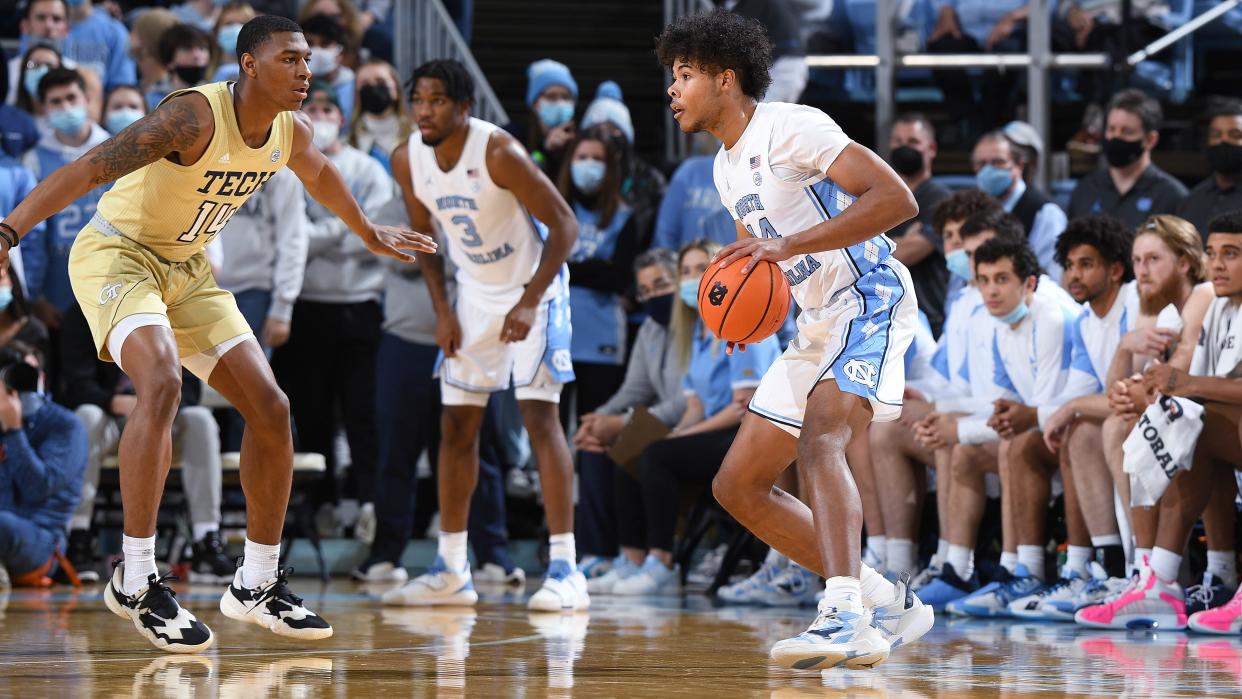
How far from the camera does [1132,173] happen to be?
7609mm

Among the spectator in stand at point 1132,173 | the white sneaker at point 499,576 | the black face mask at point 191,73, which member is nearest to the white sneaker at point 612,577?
the white sneaker at point 499,576

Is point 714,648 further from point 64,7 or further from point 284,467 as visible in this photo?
point 64,7

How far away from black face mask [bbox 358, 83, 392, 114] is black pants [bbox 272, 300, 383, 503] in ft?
4.16

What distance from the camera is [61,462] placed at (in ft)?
25.1

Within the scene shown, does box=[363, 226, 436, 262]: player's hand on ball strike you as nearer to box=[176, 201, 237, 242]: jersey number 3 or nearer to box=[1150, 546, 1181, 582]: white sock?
box=[176, 201, 237, 242]: jersey number 3

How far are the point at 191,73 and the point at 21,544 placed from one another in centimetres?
327

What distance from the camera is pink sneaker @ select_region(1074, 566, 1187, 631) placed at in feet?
18.4

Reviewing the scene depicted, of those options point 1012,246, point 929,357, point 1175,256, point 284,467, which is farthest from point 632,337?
point 284,467

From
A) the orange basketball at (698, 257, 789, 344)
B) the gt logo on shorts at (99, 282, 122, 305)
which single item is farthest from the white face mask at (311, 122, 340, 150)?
the orange basketball at (698, 257, 789, 344)

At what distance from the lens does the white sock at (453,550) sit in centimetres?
669

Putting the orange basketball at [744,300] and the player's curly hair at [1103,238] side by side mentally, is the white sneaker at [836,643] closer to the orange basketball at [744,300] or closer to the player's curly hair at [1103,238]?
the orange basketball at [744,300]

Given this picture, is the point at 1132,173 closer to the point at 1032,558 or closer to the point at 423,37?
the point at 1032,558

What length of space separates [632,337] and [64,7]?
4247 mm

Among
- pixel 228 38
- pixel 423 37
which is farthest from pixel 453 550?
pixel 423 37
